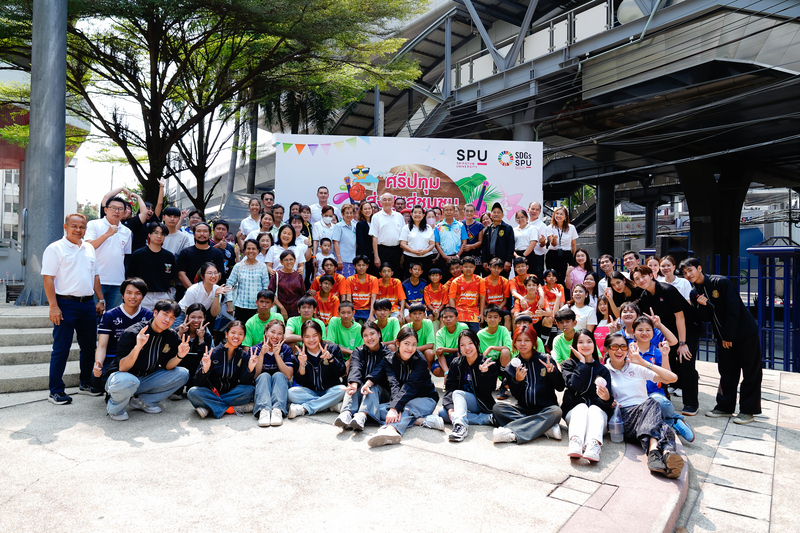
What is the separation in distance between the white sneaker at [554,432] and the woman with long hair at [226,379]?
123 inches

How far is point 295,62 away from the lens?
14.7 meters

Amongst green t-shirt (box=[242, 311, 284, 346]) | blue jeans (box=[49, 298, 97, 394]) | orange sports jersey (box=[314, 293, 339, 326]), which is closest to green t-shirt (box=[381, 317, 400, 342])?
orange sports jersey (box=[314, 293, 339, 326])

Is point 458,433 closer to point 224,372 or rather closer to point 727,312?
point 224,372

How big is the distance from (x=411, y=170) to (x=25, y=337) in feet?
24.7

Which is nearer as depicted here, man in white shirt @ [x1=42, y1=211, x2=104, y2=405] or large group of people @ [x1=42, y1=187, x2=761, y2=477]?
large group of people @ [x1=42, y1=187, x2=761, y2=477]

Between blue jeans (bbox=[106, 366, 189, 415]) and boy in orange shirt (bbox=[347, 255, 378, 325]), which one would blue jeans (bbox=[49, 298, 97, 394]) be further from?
boy in orange shirt (bbox=[347, 255, 378, 325])

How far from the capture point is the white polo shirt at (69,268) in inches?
217

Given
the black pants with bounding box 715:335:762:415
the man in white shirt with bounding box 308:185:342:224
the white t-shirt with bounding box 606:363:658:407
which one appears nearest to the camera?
the white t-shirt with bounding box 606:363:658:407

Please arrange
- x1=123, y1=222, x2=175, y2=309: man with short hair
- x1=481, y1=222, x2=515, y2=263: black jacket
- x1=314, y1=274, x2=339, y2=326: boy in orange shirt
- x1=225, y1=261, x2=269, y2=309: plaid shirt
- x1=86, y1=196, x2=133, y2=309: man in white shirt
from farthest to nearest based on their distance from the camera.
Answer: x1=481, y1=222, x2=515, y2=263: black jacket, x1=314, y1=274, x2=339, y2=326: boy in orange shirt, x1=225, y1=261, x2=269, y2=309: plaid shirt, x1=123, y1=222, x2=175, y2=309: man with short hair, x1=86, y1=196, x2=133, y2=309: man in white shirt

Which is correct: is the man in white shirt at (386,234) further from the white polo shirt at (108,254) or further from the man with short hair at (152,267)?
the white polo shirt at (108,254)

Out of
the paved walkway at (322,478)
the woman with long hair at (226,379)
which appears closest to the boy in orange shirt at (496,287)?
the paved walkway at (322,478)

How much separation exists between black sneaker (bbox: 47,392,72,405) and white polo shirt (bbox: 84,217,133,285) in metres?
1.51

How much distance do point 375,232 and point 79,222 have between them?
4254 millimetres

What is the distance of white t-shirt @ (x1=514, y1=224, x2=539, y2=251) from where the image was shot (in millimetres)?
8703
